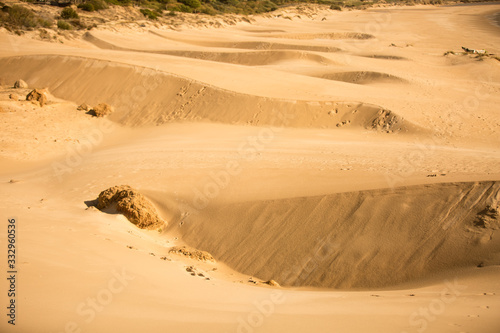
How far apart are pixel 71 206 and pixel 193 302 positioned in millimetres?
4598

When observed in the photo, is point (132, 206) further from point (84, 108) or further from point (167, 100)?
point (84, 108)

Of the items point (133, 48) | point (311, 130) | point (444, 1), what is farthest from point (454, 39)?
point (444, 1)

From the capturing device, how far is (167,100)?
1482 centimetres

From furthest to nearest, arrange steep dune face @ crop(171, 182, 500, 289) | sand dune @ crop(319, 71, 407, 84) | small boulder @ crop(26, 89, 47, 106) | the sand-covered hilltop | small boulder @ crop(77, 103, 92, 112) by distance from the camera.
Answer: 1. sand dune @ crop(319, 71, 407, 84)
2. small boulder @ crop(77, 103, 92, 112)
3. small boulder @ crop(26, 89, 47, 106)
4. steep dune face @ crop(171, 182, 500, 289)
5. the sand-covered hilltop

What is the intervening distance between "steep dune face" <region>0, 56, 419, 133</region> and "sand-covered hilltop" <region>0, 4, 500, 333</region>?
0.06 metres

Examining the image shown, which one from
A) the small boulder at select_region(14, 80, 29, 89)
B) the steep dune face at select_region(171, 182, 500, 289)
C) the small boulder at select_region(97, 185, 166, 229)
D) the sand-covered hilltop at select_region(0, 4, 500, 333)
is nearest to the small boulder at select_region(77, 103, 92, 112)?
the sand-covered hilltop at select_region(0, 4, 500, 333)

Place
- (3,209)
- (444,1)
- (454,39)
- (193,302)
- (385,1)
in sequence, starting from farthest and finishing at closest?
(385,1) < (444,1) < (454,39) < (3,209) < (193,302)

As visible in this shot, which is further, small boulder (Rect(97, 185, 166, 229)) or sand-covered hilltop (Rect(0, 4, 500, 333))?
small boulder (Rect(97, 185, 166, 229))

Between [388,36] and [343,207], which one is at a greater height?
[388,36]

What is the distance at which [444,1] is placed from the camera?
244 ft

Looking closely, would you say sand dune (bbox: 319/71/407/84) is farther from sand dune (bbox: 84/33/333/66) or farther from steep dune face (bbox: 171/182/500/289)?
steep dune face (bbox: 171/182/500/289)

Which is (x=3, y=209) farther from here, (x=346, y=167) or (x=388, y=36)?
(x=388, y=36)

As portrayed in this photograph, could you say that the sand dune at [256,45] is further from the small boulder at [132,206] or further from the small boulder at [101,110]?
the small boulder at [132,206]

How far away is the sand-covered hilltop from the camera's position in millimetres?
4191
